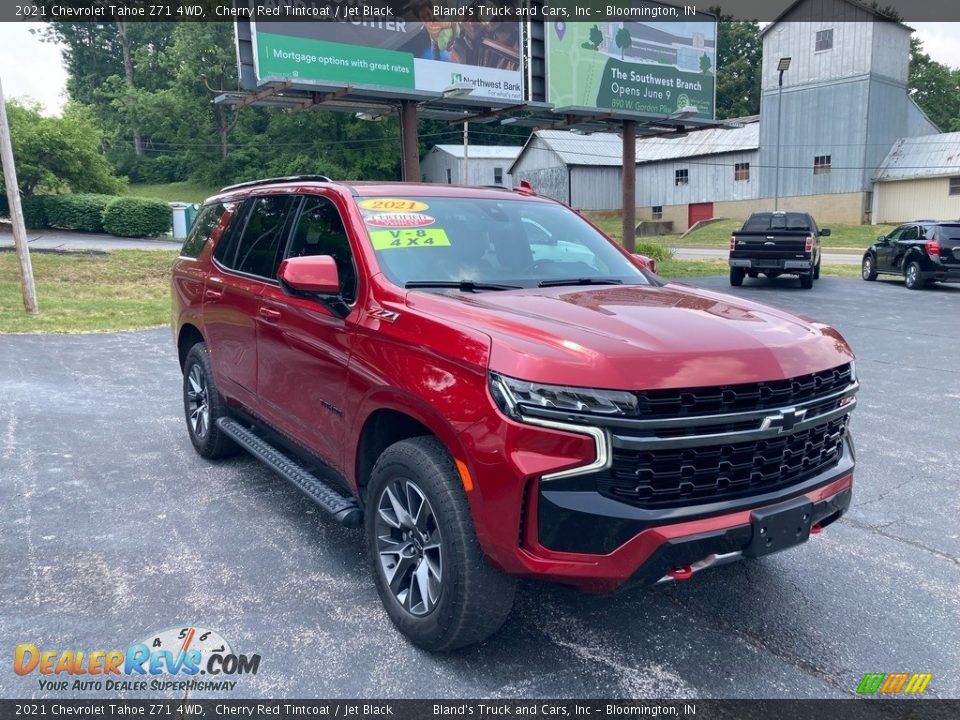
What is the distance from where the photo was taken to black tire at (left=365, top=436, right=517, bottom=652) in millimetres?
2863

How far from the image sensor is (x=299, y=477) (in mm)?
4133

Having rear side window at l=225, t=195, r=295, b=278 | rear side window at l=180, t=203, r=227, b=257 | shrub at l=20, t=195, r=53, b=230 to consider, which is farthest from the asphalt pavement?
rear side window at l=225, t=195, r=295, b=278

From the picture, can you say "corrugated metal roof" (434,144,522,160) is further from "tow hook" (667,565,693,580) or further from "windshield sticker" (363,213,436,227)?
"tow hook" (667,565,693,580)

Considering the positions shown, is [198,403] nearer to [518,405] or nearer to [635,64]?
[518,405]

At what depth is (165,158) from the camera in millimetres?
66938

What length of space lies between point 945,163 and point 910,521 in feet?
139

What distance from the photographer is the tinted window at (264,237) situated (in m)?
4.57

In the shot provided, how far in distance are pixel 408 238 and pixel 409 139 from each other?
12876 mm

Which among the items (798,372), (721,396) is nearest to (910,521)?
(798,372)

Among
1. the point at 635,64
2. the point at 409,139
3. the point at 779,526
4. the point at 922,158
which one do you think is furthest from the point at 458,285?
the point at 922,158

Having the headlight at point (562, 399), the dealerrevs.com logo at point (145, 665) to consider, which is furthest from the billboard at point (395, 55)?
the headlight at point (562, 399)

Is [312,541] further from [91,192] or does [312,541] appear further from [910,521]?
[91,192]

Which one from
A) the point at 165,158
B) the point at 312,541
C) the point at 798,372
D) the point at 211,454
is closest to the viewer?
the point at 798,372

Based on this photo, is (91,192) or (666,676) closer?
(666,676)
